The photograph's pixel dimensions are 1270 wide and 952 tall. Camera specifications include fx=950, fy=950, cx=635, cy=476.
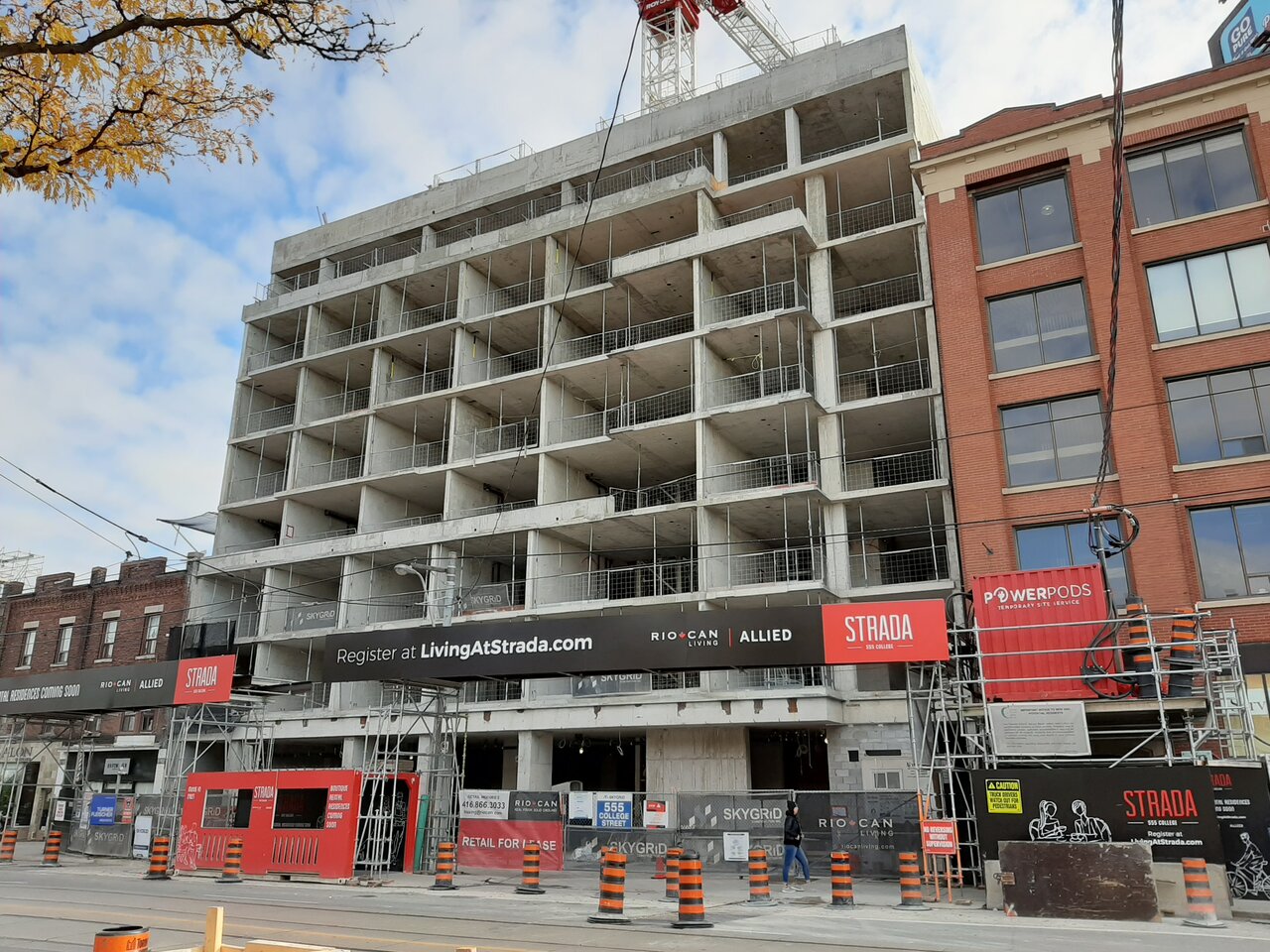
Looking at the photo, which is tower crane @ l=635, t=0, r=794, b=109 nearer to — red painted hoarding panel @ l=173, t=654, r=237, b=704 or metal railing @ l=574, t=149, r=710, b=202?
metal railing @ l=574, t=149, r=710, b=202

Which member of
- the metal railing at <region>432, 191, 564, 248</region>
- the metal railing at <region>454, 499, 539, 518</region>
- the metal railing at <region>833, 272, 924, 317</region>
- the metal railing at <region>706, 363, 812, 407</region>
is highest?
the metal railing at <region>432, 191, 564, 248</region>

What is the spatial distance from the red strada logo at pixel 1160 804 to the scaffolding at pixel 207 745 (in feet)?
77.2

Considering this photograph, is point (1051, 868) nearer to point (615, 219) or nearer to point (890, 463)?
point (890, 463)

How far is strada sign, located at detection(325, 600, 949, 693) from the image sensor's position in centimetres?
1969

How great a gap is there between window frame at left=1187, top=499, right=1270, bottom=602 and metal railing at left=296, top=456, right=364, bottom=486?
1342 inches

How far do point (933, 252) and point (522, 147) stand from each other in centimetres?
2275

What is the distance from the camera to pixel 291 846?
23484 mm

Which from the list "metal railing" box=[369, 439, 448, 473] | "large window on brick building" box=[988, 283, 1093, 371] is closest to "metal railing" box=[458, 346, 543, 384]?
"metal railing" box=[369, 439, 448, 473]

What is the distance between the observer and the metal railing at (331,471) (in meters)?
45.3

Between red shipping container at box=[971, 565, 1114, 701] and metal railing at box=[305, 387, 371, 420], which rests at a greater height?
metal railing at box=[305, 387, 371, 420]

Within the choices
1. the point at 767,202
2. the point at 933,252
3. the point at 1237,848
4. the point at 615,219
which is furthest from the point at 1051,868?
the point at 615,219

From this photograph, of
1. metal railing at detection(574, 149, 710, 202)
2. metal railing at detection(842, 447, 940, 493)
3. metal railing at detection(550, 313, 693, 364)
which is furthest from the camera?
metal railing at detection(550, 313, 693, 364)

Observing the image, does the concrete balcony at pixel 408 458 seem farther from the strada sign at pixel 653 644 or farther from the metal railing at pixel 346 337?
the strada sign at pixel 653 644

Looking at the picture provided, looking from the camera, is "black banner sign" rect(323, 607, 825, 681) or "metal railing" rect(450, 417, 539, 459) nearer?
"black banner sign" rect(323, 607, 825, 681)
